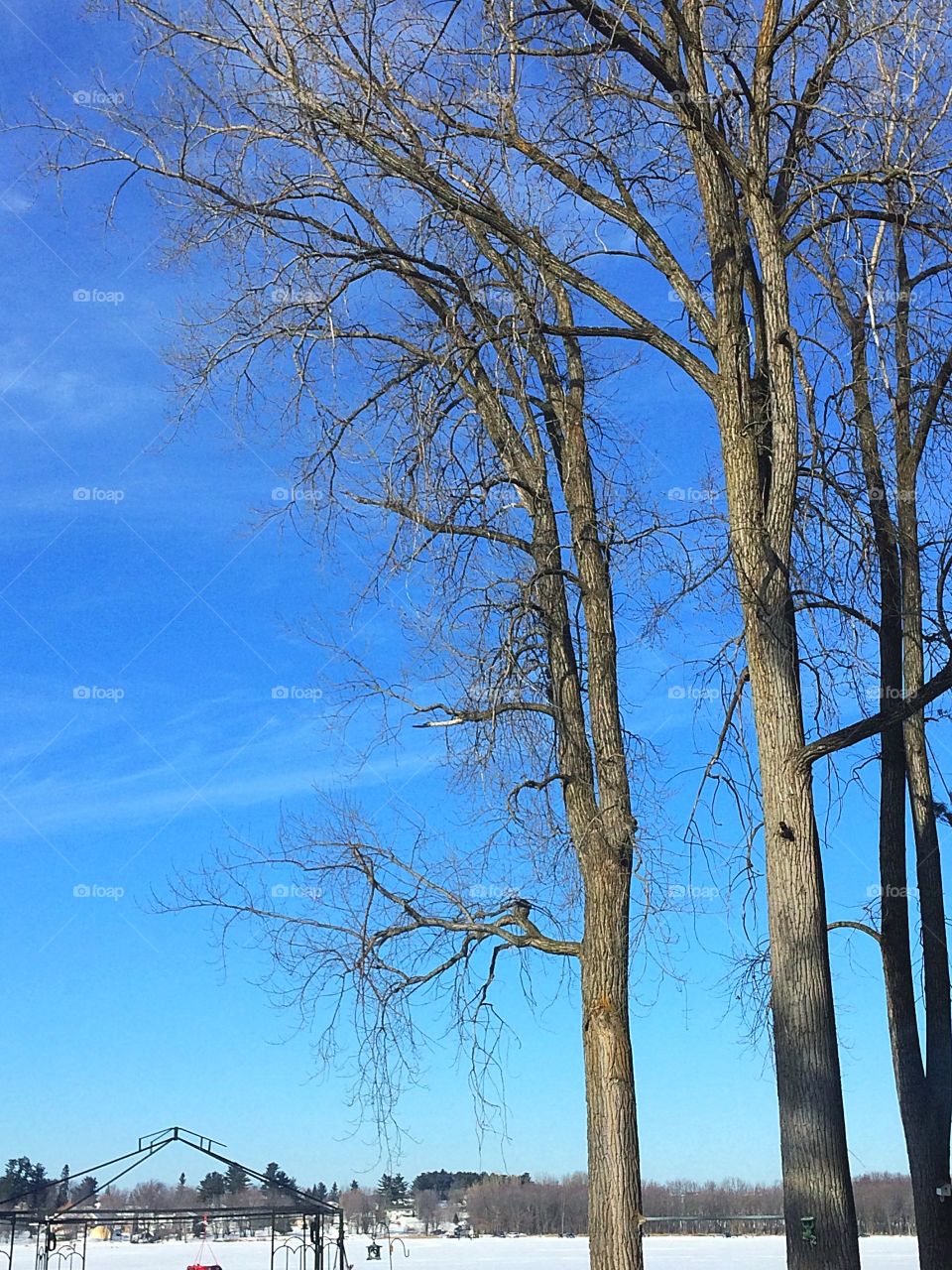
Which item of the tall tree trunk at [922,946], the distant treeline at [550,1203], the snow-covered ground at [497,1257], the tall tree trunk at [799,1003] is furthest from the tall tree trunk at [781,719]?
the distant treeline at [550,1203]

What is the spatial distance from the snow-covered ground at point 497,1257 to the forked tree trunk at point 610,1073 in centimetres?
3228

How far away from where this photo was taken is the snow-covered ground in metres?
48.6

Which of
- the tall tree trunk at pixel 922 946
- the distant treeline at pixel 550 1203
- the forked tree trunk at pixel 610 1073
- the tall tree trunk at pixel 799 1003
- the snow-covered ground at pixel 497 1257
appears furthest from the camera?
the distant treeline at pixel 550 1203

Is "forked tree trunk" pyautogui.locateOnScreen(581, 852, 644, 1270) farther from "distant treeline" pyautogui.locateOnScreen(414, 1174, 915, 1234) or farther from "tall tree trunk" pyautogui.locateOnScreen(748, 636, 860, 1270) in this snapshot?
"distant treeline" pyautogui.locateOnScreen(414, 1174, 915, 1234)

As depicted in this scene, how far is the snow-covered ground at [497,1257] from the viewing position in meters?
48.6

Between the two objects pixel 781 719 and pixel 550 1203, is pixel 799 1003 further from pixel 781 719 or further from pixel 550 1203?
pixel 550 1203

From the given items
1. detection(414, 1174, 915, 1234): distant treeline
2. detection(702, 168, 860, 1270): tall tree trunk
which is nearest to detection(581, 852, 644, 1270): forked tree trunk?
detection(702, 168, 860, 1270): tall tree trunk

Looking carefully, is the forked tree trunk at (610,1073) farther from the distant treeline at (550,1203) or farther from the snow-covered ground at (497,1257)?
the distant treeline at (550,1203)

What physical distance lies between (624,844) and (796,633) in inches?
73.8

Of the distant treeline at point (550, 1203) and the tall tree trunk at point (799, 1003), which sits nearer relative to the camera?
the tall tree trunk at point (799, 1003)

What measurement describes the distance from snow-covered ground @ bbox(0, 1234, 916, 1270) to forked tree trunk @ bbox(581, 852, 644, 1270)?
3228 centimetres

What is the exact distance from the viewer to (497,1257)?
60.1m
